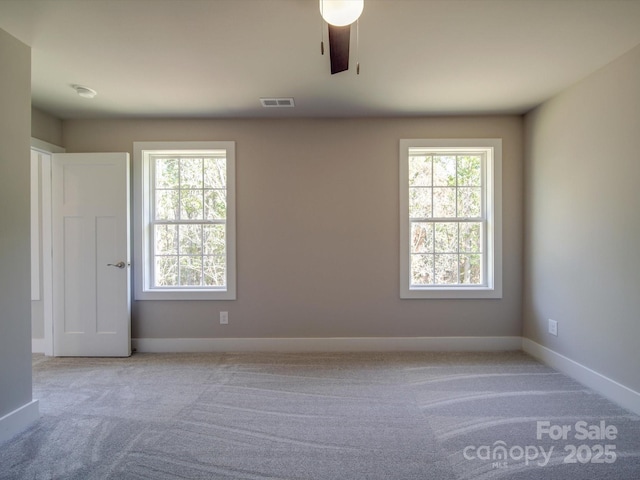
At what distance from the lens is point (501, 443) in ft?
6.49

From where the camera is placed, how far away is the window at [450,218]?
3.67 metres

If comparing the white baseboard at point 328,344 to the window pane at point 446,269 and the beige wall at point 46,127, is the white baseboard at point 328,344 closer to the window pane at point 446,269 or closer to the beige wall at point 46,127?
the window pane at point 446,269

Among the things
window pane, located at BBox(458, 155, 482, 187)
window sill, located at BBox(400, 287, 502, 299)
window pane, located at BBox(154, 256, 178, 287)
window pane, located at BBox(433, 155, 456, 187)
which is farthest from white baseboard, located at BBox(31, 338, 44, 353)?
window pane, located at BBox(458, 155, 482, 187)

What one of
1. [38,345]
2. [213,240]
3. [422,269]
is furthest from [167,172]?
[422,269]

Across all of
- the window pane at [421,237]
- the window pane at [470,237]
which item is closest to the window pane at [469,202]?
the window pane at [470,237]

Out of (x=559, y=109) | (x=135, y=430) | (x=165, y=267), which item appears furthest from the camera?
(x=165, y=267)

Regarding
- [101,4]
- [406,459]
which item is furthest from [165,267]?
[406,459]

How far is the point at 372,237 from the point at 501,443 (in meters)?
2.09

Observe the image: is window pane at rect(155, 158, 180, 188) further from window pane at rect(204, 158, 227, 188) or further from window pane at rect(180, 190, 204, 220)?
window pane at rect(204, 158, 227, 188)

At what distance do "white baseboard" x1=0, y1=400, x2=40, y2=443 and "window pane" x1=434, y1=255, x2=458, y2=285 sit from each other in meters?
3.55

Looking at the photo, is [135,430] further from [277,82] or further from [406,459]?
[277,82]

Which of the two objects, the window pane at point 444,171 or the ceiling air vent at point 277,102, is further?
the window pane at point 444,171

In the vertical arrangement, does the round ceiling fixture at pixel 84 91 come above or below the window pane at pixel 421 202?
above

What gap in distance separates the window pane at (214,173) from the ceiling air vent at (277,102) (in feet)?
2.76
